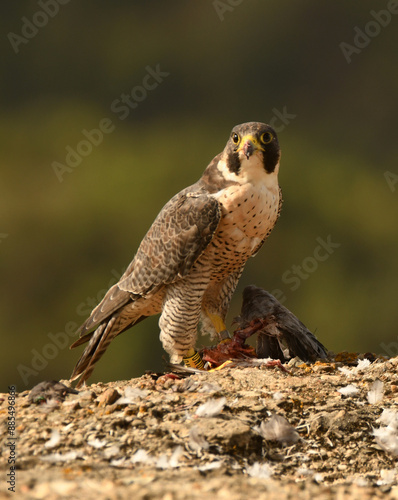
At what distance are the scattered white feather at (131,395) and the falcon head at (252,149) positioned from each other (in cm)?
119

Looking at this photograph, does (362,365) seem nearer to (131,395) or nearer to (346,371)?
(346,371)

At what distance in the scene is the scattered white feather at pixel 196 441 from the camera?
2.32 metres

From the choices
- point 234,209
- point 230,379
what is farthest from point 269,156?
point 230,379

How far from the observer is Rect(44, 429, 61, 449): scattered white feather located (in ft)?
7.76

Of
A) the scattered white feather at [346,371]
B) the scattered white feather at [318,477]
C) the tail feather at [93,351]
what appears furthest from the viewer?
the tail feather at [93,351]

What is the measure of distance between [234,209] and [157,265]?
0.51 m

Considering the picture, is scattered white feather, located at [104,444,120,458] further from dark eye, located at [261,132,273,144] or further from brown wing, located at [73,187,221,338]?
dark eye, located at [261,132,273,144]

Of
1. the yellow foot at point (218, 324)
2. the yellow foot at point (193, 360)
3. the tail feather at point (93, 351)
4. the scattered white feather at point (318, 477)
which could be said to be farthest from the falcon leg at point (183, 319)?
the scattered white feather at point (318, 477)

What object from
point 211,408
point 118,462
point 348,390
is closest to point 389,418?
point 348,390

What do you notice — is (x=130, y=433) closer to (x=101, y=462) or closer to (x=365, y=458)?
(x=101, y=462)

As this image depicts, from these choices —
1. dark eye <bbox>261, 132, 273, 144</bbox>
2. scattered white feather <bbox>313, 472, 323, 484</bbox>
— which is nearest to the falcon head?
dark eye <bbox>261, 132, 273, 144</bbox>

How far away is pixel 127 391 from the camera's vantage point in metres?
2.75

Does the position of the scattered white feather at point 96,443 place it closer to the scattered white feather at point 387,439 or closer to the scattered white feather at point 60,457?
the scattered white feather at point 60,457

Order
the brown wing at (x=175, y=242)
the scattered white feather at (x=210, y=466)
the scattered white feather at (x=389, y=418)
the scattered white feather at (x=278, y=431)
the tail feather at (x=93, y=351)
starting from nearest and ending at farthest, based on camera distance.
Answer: the scattered white feather at (x=210, y=466) → the scattered white feather at (x=278, y=431) → the scattered white feather at (x=389, y=418) → the brown wing at (x=175, y=242) → the tail feather at (x=93, y=351)
